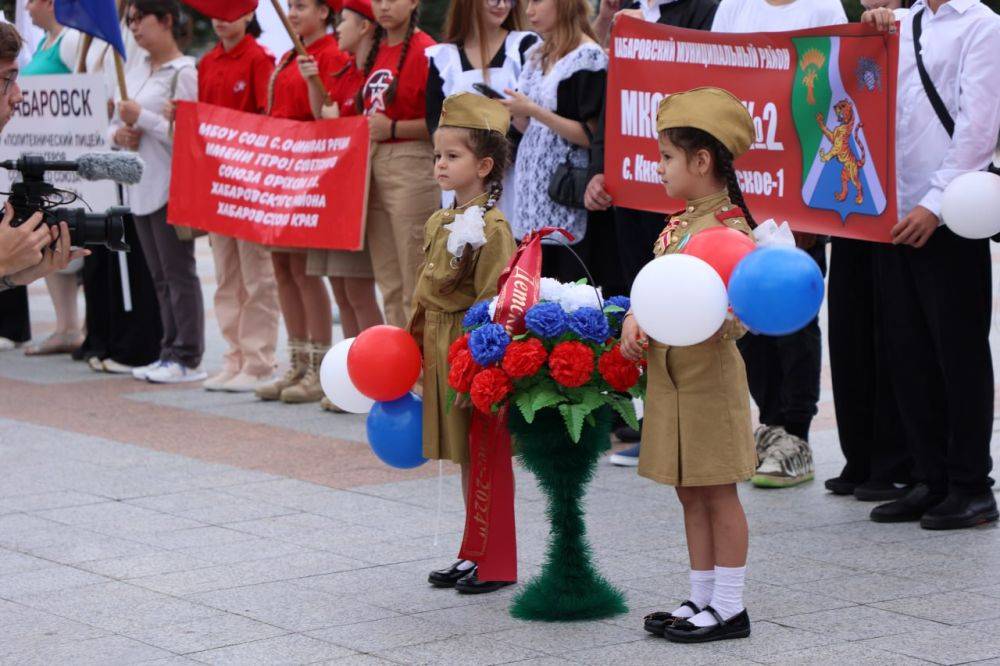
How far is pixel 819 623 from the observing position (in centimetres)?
467

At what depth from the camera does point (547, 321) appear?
4.58 metres

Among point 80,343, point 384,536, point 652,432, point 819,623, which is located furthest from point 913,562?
point 80,343

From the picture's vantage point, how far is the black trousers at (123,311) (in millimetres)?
10695

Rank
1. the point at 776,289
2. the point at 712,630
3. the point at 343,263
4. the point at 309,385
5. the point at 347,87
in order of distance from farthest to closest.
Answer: the point at 309,385 → the point at 343,263 → the point at 347,87 → the point at 712,630 → the point at 776,289

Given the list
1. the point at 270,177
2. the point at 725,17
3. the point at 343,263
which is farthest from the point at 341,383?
the point at 270,177

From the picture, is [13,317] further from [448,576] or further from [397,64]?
[397,64]

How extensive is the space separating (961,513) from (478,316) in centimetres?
223

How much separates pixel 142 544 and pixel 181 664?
1.55 metres

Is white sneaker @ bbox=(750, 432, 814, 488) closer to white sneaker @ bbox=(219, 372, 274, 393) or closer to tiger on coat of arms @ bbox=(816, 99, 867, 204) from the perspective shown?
tiger on coat of arms @ bbox=(816, 99, 867, 204)

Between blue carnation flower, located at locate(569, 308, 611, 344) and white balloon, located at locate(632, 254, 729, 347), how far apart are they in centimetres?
35

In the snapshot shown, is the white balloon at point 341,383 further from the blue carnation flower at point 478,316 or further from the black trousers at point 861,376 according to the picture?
the black trousers at point 861,376

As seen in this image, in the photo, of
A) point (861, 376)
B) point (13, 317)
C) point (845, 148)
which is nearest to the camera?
point (13, 317)

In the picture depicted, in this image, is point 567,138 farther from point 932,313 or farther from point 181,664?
point 181,664

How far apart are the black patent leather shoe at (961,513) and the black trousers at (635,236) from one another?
1937mm
